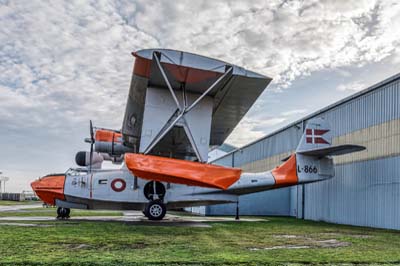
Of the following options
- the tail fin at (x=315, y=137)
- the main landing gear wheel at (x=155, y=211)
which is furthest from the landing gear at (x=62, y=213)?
the tail fin at (x=315, y=137)

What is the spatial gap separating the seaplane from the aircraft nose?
0.04 meters

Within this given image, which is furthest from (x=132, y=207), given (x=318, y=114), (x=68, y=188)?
(x=318, y=114)

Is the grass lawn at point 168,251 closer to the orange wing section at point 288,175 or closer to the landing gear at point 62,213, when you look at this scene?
the landing gear at point 62,213

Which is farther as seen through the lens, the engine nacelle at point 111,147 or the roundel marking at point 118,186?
the engine nacelle at point 111,147

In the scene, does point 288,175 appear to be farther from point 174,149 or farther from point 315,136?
point 174,149

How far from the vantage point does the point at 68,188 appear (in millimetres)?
14617

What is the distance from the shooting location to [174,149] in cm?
1677

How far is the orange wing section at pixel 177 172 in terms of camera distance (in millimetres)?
11125

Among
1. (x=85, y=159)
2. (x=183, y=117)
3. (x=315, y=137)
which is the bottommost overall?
(x=85, y=159)

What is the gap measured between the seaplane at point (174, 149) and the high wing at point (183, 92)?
0.10 ft

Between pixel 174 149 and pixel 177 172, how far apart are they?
5.56m

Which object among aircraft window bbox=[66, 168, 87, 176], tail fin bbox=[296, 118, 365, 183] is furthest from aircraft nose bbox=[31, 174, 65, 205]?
tail fin bbox=[296, 118, 365, 183]

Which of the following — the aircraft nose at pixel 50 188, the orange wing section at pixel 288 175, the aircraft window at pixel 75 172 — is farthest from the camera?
the orange wing section at pixel 288 175

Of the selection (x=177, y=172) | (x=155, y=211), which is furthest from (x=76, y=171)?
(x=177, y=172)
